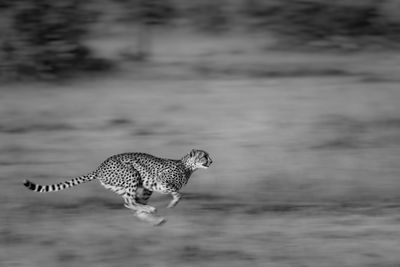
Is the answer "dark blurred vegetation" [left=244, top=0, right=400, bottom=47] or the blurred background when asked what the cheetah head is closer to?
the blurred background

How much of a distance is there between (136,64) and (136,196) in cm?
464

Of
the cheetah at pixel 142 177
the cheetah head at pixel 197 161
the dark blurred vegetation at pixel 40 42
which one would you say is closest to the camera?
the cheetah at pixel 142 177

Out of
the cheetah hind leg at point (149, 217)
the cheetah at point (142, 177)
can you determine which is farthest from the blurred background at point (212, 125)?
the cheetah at point (142, 177)

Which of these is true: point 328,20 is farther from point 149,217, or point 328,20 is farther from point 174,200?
point 174,200

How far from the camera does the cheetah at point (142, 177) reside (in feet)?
20.5

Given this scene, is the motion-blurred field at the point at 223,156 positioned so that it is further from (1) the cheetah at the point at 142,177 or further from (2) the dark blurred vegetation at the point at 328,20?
(1) the cheetah at the point at 142,177

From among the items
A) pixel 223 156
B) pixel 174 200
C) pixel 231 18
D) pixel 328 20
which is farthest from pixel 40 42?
pixel 174 200

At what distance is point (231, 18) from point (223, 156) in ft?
7.81

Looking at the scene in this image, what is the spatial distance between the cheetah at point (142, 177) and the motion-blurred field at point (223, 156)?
1.07m

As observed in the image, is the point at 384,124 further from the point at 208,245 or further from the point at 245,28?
the point at 208,245

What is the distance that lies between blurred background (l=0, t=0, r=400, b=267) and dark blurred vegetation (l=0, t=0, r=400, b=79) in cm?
2

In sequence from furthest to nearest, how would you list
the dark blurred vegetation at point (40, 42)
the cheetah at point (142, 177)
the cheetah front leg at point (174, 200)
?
the dark blurred vegetation at point (40, 42) → the cheetah at point (142, 177) → the cheetah front leg at point (174, 200)

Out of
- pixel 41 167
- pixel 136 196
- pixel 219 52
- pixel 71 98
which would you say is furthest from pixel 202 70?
pixel 136 196

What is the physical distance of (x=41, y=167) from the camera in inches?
358
